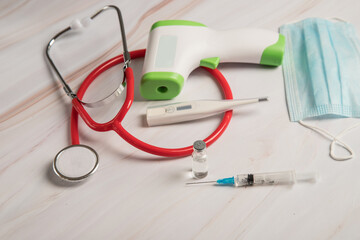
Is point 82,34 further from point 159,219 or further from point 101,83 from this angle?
point 159,219

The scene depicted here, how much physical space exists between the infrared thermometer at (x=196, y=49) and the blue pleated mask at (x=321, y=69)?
7 centimetres

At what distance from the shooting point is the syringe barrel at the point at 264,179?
79 cm

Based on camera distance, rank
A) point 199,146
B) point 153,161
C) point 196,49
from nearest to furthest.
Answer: point 199,146 → point 153,161 → point 196,49

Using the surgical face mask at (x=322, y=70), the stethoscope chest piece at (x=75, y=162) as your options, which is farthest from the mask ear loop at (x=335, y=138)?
the stethoscope chest piece at (x=75, y=162)

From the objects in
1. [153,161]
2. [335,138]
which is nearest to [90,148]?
[153,161]

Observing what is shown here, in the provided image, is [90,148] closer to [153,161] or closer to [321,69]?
[153,161]

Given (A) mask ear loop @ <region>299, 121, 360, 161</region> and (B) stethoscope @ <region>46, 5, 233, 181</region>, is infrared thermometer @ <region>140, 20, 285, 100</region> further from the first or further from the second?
(A) mask ear loop @ <region>299, 121, 360, 161</region>

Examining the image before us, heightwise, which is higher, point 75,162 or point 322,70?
point 322,70

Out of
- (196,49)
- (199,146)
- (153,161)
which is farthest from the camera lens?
(196,49)

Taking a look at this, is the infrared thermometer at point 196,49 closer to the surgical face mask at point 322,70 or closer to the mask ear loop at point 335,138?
the surgical face mask at point 322,70

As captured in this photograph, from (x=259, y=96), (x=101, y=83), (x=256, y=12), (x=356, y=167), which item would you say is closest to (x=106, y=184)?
(x=101, y=83)

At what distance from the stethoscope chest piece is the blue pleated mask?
0.49 m

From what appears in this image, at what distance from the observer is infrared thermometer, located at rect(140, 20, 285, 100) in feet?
3.03

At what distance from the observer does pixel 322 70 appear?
3.16 ft
